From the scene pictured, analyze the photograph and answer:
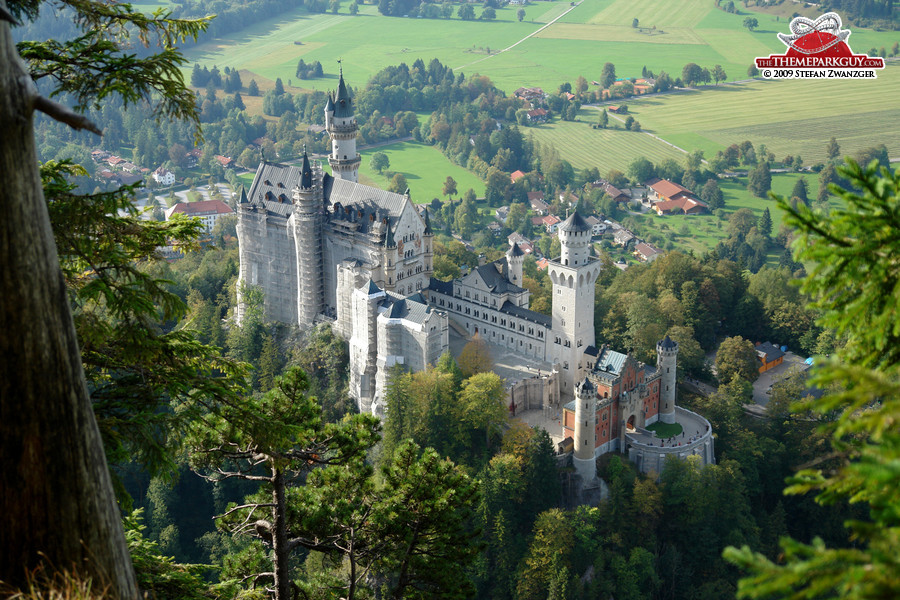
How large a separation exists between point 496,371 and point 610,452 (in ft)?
35.4

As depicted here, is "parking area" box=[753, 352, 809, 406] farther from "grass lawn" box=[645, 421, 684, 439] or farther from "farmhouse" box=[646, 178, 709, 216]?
"farmhouse" box=[646, 178, 709, 216]

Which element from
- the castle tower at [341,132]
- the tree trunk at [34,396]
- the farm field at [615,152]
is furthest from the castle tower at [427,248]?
the farm field at [615,152]

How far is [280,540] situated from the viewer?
25578mm

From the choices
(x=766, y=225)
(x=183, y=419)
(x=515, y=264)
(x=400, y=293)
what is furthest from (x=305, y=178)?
(x=766, y=225)

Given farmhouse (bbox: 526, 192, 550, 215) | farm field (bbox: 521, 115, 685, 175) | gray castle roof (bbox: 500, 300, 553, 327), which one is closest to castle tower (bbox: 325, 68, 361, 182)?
gray castle roof (bbox: 500, 300, 553, 327)

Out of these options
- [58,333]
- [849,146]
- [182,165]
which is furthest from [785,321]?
[182,165]

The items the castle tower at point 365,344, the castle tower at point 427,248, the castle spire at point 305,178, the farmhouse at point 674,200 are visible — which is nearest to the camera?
the castle tower at point 365,344

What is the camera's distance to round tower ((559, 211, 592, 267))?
246ft

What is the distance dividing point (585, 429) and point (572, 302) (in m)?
10.1

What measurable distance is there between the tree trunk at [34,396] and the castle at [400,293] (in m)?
58.1

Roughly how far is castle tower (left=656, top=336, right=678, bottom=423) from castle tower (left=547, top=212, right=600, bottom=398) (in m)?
5.44

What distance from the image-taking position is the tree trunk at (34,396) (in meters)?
14.0

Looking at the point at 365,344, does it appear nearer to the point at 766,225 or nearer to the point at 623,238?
the point at 623,238

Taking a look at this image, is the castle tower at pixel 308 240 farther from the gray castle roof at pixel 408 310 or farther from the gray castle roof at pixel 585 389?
the gray castle roof at pixel 585 389
